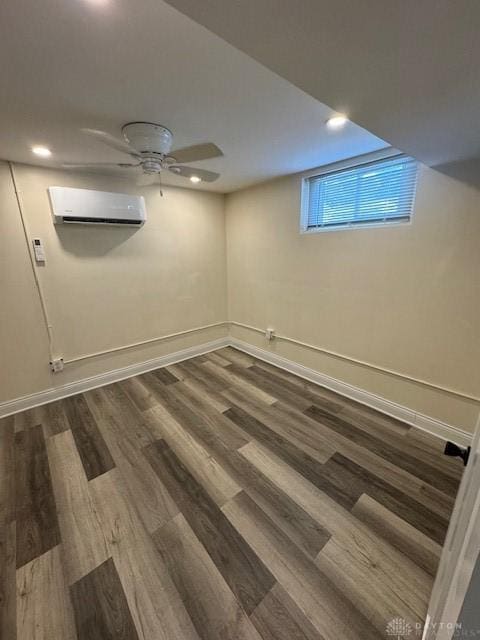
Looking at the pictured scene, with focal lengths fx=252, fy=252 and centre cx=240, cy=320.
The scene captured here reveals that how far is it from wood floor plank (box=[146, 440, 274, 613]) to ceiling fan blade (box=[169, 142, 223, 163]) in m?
1.99

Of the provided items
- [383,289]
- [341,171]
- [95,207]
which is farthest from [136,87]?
[383,289]

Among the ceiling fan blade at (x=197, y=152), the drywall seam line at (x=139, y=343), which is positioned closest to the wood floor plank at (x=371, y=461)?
the drywall seam line at (x=139, y=343)

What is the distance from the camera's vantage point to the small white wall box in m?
2.19

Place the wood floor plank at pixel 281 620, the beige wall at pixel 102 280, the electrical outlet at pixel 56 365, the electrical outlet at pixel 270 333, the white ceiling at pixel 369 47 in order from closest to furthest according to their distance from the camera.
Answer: the white ceiling at pixel 369 47, the wood floor plank at pixel 281 620, the beige wall at pixel 102 280, the electrical outlet at pixel 56 365, the electrical outlet at pixel 270 333

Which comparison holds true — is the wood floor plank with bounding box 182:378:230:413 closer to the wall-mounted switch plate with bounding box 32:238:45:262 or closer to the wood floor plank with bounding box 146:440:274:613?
the wood floor plank with bounding box 146:440:274:613

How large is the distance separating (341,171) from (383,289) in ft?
3.67

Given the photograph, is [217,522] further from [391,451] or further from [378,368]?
[378,368]

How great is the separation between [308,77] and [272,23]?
25 cm

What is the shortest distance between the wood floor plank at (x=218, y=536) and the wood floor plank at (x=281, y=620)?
0.03 meters

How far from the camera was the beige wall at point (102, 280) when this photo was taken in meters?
2.21

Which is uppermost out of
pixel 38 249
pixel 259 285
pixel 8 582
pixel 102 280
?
pixel 38 249

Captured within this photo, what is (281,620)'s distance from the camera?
1.02m

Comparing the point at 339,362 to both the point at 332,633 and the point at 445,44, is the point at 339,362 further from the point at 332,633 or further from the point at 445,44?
the point at 445,44

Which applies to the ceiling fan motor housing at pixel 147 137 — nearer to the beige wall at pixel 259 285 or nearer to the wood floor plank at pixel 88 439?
the beige wall at pixel 259 285
